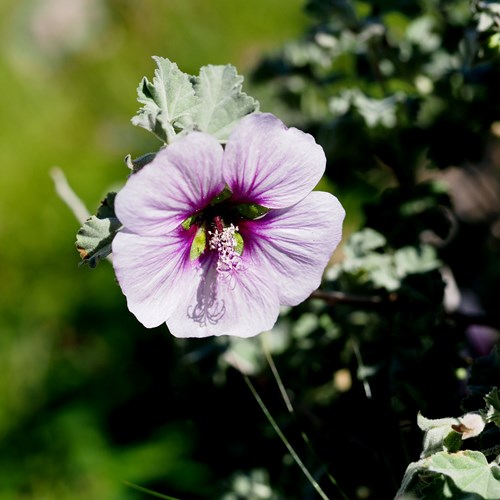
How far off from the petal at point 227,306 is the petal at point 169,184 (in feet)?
0.40

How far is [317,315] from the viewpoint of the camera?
1597 mm

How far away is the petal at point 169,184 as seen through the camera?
956 mm

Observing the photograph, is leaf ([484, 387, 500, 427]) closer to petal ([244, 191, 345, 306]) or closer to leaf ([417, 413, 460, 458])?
leaf ([417, 413, 460, 458])

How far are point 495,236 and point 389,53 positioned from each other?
33.2 inches

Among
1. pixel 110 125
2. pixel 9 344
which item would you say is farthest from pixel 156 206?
pixel 110 125

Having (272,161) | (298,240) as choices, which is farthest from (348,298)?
(272,161)

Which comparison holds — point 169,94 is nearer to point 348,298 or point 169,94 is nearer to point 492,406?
point 348,298

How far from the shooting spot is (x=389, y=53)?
1628mm

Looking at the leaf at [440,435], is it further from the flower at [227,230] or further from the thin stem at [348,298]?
the thin stem at [348,298]

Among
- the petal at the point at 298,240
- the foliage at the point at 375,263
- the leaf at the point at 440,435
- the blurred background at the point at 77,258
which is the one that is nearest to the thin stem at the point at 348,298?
the foliage at the point at 375,263

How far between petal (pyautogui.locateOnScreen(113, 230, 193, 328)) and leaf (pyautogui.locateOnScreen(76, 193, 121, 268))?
0.21 feet

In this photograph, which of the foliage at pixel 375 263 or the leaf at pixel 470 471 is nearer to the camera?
the leaf at pixel 470 471

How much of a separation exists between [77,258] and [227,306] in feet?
4.97

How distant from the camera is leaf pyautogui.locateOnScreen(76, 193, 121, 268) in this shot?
3.43 feet
